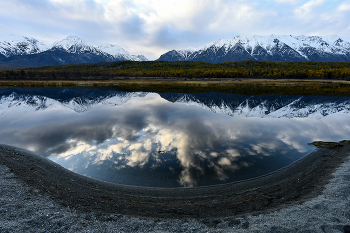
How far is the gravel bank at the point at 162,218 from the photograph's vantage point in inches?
270

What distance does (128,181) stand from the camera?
40.2ft

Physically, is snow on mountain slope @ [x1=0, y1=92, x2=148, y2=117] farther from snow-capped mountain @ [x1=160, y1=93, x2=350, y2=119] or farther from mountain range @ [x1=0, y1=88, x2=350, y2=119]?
snow-capped mountain @ [x1=160, y1=93, x2=350, y2=119]

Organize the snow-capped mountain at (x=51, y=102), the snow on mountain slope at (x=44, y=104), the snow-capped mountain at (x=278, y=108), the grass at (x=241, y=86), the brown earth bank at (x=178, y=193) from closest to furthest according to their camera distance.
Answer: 1. the brown earth bank at (x=178, y=193)
2. the snow-capped mountain at (x=278, y=108)
3. the snow on mountain slope at (x=44, y=104)
4. the snow-capped mountain at (x=51, y=102)
5. the grass at (x=241, y=86)

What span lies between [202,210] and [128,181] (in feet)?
18.7

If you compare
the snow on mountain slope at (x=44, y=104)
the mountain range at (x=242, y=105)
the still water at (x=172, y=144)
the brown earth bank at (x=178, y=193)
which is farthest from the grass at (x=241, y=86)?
the brown earth bank at (x=178, y=193)

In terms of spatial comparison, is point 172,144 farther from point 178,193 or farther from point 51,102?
point 51,102

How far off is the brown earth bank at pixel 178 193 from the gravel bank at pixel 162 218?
29cm

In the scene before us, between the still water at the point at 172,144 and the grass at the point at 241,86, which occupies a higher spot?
the grass at the point at 241,86

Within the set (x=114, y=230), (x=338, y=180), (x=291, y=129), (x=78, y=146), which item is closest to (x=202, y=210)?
(x=114, y=230)

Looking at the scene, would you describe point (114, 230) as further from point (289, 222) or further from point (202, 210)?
point (289, 222)

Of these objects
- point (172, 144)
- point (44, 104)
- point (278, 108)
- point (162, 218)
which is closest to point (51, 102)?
point (44, 104)

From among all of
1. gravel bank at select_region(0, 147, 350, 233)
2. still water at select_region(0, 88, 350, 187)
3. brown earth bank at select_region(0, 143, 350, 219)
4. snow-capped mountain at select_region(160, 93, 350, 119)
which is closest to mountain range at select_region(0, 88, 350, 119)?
snow-capped mountain at select_region(160, 93, 350, 119)

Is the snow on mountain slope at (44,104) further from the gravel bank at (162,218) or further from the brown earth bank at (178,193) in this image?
the gravel bank at (162,218)

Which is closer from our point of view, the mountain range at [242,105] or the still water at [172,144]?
the still water at [172,144]
